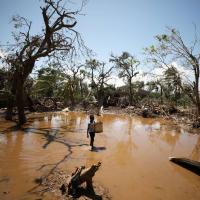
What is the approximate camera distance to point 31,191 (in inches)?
235

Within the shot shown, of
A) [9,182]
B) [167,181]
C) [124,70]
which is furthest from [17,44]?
[124,70]

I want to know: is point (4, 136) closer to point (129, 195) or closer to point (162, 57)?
point (129, 195)

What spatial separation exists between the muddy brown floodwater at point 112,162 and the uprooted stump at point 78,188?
30cm

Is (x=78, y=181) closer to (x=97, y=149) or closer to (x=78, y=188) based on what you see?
(x=78, y=188)

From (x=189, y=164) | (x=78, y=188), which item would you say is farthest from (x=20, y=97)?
(x=189, y=164)

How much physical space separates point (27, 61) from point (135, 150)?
10776mm

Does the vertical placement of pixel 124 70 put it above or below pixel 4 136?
above

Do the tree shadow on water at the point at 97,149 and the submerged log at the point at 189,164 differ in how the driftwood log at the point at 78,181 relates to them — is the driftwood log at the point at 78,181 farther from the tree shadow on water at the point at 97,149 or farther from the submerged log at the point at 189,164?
the tree shadow on water at the point at 97,149

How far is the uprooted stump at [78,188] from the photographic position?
577 cm

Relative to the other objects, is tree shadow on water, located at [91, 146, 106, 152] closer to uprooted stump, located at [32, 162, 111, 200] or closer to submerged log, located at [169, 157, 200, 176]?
submerged log, located at [169, 157, 200, 176]

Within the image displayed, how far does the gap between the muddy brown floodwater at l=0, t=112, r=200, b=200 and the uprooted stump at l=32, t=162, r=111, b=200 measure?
1.00 feet

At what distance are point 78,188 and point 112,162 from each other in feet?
10.4

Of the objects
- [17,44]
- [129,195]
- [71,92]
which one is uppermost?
[17,44]

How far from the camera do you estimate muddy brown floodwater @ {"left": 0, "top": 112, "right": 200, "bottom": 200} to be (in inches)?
255
